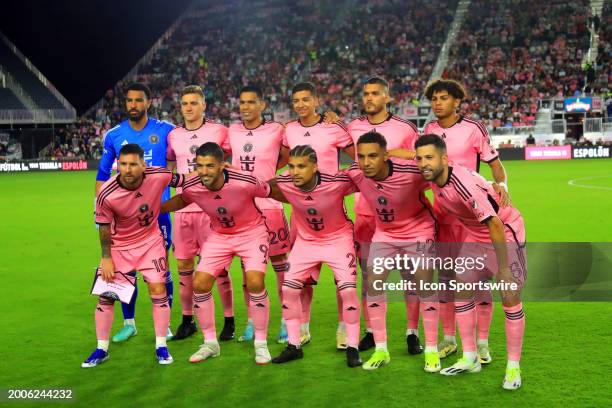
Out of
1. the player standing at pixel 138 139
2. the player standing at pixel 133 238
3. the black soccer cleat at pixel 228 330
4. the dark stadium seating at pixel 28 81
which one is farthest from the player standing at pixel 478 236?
the dark stadium seating at pixel 28 81

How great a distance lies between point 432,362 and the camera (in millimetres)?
5660

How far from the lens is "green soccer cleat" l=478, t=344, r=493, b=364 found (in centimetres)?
582

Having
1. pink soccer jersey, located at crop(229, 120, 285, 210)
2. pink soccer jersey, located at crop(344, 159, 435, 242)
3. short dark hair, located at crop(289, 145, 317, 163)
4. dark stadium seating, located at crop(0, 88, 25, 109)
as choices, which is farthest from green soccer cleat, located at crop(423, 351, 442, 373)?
dark stadium seating, located at crop(0, 88, 25, 109)

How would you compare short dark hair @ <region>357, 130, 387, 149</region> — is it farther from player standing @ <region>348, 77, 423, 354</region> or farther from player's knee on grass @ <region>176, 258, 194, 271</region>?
player's knee on grass @ <region>176, 258, 194, 271</region>

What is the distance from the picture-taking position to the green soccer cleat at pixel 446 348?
606 cm

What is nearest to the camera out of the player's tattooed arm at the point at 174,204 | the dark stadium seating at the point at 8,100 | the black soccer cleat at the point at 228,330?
the player's tattooed arm at the point at 174,204

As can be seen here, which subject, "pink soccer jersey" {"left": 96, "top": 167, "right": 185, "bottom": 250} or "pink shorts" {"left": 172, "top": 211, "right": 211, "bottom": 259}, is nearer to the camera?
"pink soccer jersey" {"left": 96, "top": 167, "right": 185, "bottom": 250}

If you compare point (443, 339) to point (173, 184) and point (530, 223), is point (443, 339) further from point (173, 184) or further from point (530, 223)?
point (530, 223)

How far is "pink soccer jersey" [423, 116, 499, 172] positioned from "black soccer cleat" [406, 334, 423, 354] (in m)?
1.58

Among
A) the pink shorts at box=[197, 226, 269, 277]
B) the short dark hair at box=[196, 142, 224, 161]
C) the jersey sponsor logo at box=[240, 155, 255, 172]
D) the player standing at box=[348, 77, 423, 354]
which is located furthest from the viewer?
the jersey sponsor logo at box=[240, 155, 255, 172]

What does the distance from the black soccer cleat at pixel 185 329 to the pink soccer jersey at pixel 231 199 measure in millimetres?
1146

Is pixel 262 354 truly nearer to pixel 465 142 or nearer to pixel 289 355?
pixel 289 355

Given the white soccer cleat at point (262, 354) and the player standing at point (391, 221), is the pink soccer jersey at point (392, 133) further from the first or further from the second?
the white soccer cleat at point (262, 354)

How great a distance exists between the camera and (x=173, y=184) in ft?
20.6
